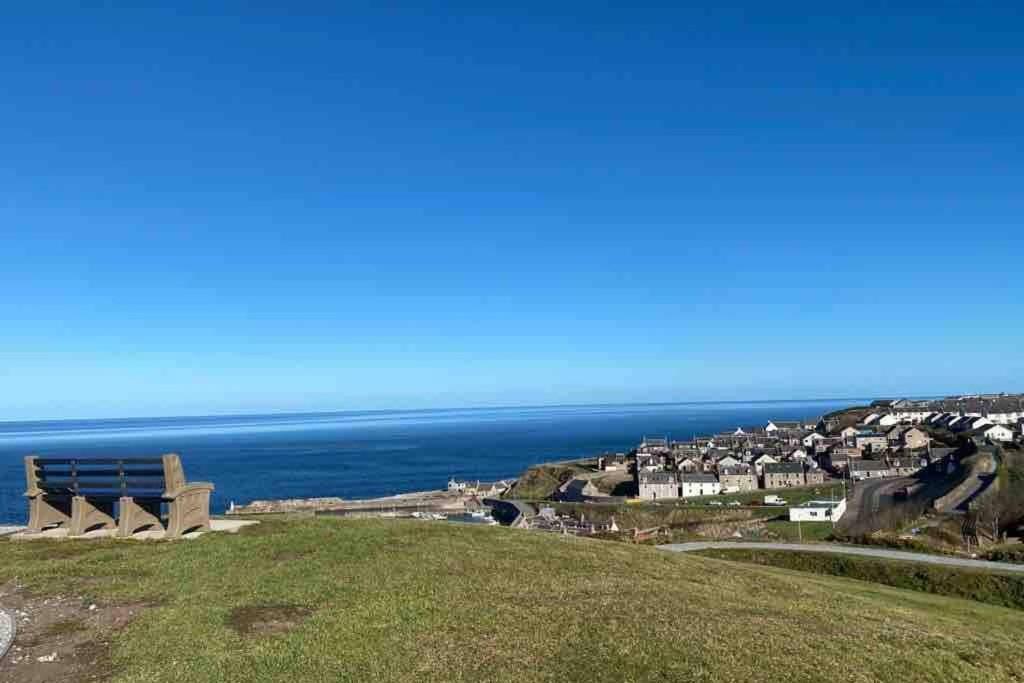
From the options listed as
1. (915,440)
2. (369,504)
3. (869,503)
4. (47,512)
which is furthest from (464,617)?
(915,440)

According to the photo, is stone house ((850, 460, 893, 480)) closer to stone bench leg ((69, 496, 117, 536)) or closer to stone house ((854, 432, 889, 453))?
stone house ((854, 432, 889, 453))

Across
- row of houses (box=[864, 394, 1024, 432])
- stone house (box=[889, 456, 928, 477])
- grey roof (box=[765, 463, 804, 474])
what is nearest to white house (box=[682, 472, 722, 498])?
grey roof (box=[765, 463, 804, 474])

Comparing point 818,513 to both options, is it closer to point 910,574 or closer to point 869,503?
point 869,503

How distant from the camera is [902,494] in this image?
73.5 metres

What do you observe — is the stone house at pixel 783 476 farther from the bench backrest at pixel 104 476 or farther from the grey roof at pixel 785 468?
the bench backrest at pixel 104 476

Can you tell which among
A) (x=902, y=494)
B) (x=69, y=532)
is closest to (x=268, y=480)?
(x=902, y=494)

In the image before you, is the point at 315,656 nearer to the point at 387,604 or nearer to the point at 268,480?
the point at 387,604

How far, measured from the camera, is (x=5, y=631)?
10523 mm

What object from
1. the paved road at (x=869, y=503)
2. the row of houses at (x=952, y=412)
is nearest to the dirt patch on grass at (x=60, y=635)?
the paved road at (x=869, y=503)

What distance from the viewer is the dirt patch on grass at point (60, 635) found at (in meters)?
8.98

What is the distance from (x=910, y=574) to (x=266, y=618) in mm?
27531

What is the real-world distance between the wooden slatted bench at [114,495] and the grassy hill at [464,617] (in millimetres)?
1213

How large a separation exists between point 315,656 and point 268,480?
13039 centimetres

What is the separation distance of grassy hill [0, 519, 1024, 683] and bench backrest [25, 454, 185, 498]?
1.50m
